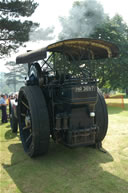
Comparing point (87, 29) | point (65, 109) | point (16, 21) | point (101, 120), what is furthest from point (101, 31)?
point (65, 109)

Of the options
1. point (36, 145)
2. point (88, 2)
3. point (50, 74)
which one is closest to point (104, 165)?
point (36, 145)

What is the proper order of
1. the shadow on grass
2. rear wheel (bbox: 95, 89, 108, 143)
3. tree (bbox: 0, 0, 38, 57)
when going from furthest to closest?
tree (bbox: 0, 0, 38, 57) < rear wheel (bbox: 95, 89, 108, 143) < the shadow on grass

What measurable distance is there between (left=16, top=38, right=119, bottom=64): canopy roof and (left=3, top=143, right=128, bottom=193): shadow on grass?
200 cm

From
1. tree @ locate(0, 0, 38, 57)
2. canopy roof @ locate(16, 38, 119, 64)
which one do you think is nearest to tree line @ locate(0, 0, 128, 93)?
tree @ locate(0, 0, 38, 57)

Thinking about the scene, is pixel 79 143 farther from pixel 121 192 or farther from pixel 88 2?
pixel 88 2

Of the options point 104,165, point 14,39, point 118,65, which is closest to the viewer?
point 104,165

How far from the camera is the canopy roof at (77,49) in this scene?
12.6ft

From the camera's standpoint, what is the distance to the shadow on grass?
2.94 metres

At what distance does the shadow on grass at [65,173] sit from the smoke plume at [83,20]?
13775mm

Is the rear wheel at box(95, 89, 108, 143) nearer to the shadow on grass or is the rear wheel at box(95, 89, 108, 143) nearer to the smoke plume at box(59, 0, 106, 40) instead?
the shadow on grass

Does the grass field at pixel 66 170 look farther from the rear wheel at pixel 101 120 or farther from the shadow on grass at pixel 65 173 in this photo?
the rear wheel at pixel 101 120

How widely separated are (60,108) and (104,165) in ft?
4.48

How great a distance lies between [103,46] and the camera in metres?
4.46

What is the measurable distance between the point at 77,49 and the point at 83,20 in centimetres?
1259
